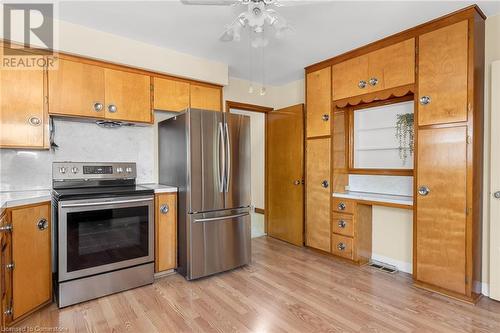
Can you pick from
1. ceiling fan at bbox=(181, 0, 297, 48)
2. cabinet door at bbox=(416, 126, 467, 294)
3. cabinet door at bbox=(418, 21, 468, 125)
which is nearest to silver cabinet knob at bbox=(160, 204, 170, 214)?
ceiling fan at bbox=(181, 0, 297, 48)

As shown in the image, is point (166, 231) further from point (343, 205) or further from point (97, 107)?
point (343, 205)

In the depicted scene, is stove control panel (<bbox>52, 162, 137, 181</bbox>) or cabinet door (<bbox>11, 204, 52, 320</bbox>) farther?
stove control panel (<bbox>52, 162, 137, 181</bbox>)

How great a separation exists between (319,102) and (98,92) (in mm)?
2583

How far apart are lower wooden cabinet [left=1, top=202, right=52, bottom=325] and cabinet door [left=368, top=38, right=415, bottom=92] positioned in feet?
11.2

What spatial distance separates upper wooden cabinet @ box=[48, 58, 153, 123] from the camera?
251cm

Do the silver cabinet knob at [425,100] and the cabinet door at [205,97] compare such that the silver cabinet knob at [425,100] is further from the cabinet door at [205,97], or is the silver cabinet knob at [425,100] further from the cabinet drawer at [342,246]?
the cabinet door at [205,97]

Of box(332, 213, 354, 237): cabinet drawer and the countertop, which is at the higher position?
the countertop

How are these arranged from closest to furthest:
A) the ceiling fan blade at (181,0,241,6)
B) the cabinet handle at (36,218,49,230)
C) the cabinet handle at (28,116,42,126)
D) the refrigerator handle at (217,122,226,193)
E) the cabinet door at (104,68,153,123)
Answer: the ceiling fan blade at (181,0,241,6)
the cabinet handle at (36,218,49,230)
the cabinet handle at (28,116,42,126)
the cabinet door at (104,68,153,123)
the refrigerator handle at (217,122,226,193)

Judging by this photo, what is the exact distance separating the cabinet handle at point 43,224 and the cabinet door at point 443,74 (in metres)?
3.45

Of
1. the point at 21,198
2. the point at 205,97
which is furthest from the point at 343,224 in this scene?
the point at 21,198

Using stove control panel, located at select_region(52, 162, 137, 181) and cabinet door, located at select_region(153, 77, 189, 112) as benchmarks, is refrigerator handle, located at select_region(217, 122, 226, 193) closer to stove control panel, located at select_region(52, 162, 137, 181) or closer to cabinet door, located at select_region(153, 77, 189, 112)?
cabinet door, located at select_region(153, 77, 189, 112)

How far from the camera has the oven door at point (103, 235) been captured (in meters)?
2.22

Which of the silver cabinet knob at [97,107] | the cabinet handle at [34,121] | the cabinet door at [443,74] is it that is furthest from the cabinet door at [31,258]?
the cabinet door at [443,74]

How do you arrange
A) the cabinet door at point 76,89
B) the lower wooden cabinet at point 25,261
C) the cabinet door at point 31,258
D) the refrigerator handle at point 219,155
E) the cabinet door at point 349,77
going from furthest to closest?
the cabinet door at point 349,77 → the refrigerator handle at point 219,155 → the cabinet door at point 76,89 → the cabinet door at point 31,258 → the lower wooden cabinet at point 25,261
